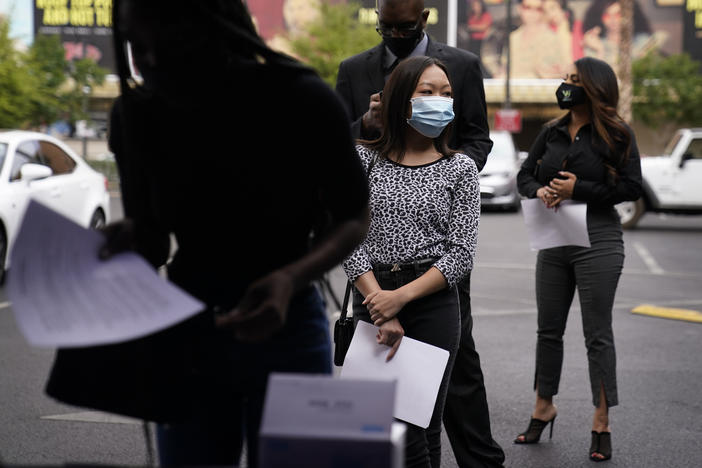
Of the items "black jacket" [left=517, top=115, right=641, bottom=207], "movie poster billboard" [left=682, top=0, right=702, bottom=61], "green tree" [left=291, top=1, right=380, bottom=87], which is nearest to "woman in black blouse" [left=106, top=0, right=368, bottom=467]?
"black jacket" [left=517, top=115, right=641, bottom=207]

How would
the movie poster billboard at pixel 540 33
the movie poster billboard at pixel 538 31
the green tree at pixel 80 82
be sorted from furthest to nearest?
the movie poster billboard at pixel 540 33, the movie poster billboard at pixel 538 31, the green tree at pixel 80 82

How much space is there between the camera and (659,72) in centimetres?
4366

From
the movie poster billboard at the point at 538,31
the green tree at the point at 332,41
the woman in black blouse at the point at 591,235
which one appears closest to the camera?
the woman in black blouse at the point at 591,235

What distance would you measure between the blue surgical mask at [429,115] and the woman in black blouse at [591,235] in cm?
164

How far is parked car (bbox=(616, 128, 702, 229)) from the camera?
1905 centimetres

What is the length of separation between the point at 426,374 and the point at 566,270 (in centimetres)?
201

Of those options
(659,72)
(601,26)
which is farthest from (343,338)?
(601,26)

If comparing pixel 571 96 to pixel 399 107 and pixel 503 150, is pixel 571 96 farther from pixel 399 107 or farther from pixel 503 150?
pixel 503 150

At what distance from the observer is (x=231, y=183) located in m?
2.05

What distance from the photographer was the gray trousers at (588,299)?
16.9ft

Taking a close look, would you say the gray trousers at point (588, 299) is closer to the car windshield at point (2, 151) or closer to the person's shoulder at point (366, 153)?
the person's shoulder at point (366, 153)

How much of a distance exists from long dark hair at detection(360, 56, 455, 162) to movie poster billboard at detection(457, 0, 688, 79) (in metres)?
52.5

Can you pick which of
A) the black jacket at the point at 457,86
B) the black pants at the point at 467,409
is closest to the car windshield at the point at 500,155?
the black jacket at the point at 457,86

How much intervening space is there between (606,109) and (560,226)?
0.65 metres
